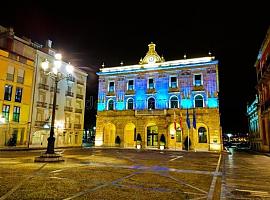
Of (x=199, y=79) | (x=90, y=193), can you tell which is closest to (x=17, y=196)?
(x=90, y=193)

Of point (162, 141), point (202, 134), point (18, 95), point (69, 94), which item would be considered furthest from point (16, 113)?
point (202, 134)

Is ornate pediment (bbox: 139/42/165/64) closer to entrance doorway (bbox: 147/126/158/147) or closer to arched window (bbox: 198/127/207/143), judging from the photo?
entrance doorway (bbox: 147/126/158/147)

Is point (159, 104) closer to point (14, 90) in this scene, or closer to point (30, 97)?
point (30, 97)

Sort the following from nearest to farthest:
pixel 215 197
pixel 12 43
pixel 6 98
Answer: pixel 215 197 < pixel 6 98 < pixel 12 43

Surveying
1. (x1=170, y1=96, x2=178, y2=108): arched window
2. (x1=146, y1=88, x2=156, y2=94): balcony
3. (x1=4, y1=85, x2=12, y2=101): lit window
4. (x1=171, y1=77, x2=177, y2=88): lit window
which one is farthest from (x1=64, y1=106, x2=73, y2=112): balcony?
(x1=171, y1=77, x2=177, y2=88): lit window

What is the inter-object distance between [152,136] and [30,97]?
20728 millimetres

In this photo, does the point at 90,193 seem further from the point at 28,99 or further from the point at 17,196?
the point at 28,99

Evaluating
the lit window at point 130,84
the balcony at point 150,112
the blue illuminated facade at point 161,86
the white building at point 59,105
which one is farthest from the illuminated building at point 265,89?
the white building at point 59,105

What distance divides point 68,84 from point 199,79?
23.2 metres

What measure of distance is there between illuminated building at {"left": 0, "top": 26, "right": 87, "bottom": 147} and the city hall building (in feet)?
19.7

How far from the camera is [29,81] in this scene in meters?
33.0

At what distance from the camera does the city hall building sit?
34031mm

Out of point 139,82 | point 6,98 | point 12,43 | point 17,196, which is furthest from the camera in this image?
point 139,82

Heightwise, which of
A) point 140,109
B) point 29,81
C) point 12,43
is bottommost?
point 140,109
